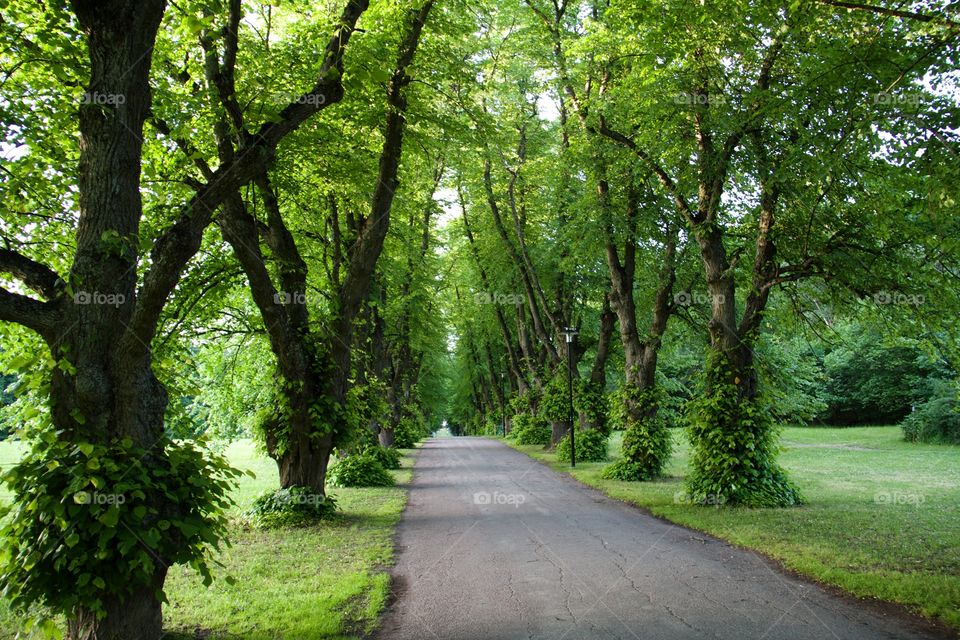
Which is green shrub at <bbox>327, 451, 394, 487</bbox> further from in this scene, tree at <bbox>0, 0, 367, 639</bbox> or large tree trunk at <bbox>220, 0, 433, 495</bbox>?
tree at <bbox>0, 0, 367, 639</bbox>

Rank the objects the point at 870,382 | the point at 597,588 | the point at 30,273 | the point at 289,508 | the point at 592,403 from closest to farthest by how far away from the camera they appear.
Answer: the point at 30,273
the point at 597,588
the point at 289,508
the point at 592,403
the point at 870,382

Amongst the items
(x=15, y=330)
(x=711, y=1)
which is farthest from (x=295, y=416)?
(x=711, y=1)

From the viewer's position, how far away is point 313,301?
1645cm

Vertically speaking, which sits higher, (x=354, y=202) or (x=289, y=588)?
(x=354, y=202)

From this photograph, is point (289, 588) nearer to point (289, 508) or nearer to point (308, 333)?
point (289, 508)

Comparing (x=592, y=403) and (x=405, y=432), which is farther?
(x=405, y=432)

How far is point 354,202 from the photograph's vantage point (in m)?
13.5

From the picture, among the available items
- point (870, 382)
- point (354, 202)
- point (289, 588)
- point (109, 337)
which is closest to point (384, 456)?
point (354, 202)

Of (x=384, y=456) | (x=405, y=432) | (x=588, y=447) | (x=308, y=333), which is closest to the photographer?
(x=308, y=333)

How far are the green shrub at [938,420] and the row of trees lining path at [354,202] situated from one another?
13860mm

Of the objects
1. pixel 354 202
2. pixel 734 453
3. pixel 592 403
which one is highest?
pixel 354 202

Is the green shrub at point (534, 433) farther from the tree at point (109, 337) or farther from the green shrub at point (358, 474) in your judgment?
the tree at point (109, 337)

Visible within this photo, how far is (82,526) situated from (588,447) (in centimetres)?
1828

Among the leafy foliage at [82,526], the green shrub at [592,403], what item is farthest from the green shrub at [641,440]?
the leafy foliage at [82,526]
